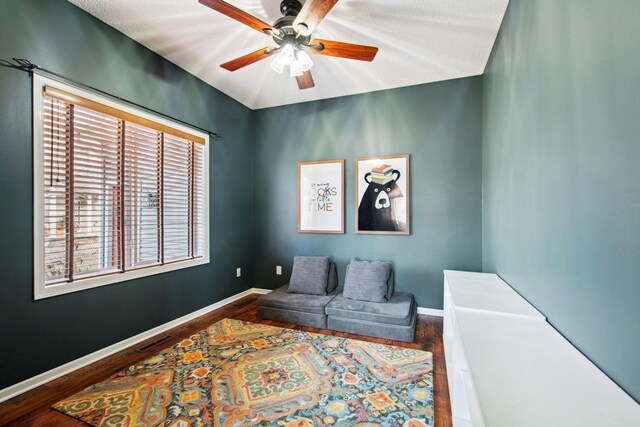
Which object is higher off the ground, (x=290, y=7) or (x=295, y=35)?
A: (x=290, y=7)

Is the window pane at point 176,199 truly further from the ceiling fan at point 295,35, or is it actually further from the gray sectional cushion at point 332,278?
the gray sectional cushion at point 332,278

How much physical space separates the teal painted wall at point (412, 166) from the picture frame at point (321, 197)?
0.31 feet

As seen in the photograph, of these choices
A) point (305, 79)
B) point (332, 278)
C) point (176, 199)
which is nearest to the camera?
point (305, 79)

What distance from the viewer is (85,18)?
2090mm

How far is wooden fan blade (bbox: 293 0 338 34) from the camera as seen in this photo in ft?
5.04

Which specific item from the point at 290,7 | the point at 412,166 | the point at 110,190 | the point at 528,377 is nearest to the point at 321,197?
the point at 412,166

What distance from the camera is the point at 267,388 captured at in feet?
5.96

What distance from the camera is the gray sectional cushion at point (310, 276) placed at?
3.22 metres

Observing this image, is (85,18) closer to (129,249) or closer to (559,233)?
(129,249)

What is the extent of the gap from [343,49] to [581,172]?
5.47 ft

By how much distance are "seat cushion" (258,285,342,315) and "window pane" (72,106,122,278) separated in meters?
1.51

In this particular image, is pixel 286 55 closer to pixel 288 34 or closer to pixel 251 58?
pixel 288 34

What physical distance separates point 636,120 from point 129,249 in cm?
316

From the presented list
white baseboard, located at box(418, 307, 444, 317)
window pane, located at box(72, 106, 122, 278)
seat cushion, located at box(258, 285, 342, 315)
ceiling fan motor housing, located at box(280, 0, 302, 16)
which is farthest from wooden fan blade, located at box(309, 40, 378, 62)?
white baseboard, located at box(418, 307, 444, 317)
